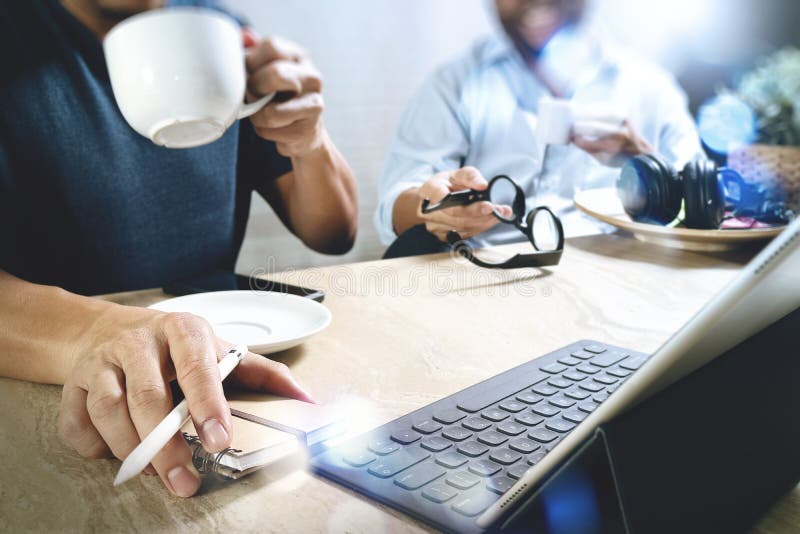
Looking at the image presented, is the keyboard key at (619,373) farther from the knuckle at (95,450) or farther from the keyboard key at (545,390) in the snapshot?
the knuckle at (95,450)

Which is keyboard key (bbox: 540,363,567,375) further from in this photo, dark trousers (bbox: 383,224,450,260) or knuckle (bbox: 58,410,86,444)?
dark trousers (bbox: 383,224,450,260)

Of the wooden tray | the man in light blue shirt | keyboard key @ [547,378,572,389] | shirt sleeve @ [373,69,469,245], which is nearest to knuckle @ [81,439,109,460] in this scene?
keyboard key @ [547,378,572,389]

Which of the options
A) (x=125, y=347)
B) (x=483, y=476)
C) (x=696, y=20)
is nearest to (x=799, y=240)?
(x=483, y=476)

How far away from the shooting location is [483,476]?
1.44ft

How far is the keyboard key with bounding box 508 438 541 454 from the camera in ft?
1.56

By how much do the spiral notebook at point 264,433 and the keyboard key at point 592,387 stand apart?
0.23 meters

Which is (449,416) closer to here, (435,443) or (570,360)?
(435,443)

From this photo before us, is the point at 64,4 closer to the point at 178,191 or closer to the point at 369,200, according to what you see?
Answer: the point at 178,191

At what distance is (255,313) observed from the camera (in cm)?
78

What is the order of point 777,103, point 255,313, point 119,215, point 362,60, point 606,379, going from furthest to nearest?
point 362,60 < point 777,103 < point 119,215 < point 255,313 < point 606,379

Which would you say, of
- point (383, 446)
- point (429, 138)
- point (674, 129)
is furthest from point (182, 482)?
point (674, 129)

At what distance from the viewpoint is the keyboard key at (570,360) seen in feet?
2.16

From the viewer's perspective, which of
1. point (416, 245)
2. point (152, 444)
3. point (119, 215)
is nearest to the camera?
point (152, 444)

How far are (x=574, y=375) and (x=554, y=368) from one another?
2 cm
